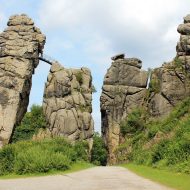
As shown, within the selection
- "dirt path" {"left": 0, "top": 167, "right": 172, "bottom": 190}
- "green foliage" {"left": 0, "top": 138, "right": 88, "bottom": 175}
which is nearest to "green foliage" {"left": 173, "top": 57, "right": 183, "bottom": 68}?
"green foliage" {"left": 0, "top": 138, "right": 88, "bottom": 175}

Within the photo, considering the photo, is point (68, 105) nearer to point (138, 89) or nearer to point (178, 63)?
point (138, 89)

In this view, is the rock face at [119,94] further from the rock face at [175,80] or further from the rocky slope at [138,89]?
the rock face at [175,80]

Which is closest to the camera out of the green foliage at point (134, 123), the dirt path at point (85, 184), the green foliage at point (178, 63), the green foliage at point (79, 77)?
the dirt path at point (85, 184)

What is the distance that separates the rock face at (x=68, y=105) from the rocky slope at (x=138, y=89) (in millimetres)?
4119

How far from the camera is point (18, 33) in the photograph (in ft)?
220

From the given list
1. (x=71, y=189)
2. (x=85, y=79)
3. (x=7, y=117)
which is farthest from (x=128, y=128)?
(x=71, y=189)

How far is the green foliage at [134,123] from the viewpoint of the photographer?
64250 millimetres

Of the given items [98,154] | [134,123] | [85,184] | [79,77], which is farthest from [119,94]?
[85,184]

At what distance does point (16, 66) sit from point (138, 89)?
2187cm

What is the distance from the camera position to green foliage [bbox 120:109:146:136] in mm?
64250

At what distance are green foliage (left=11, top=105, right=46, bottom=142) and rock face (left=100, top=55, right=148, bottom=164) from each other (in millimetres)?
11532

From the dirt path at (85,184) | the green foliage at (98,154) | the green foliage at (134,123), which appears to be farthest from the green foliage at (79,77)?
the dirt path at (85,184)

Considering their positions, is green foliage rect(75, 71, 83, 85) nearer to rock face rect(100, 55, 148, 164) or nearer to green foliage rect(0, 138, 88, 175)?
rock face rect(100, 55, 148, 164)

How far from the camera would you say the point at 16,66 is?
6469 cm
